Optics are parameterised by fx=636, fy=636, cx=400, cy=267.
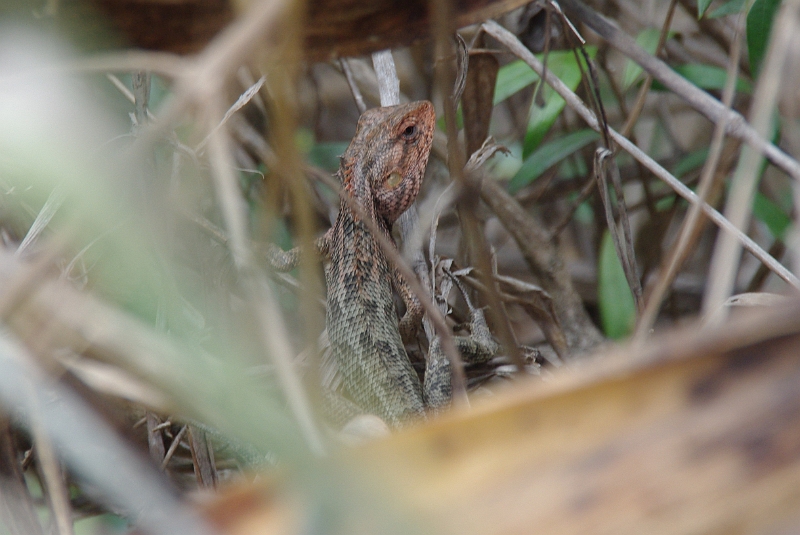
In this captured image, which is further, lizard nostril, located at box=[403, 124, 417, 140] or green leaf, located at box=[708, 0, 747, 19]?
lizard nostril, located at box=[403, 124, 417, 140]

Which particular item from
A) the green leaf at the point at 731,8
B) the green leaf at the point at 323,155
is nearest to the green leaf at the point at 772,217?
the green leaf at the point at 731,8

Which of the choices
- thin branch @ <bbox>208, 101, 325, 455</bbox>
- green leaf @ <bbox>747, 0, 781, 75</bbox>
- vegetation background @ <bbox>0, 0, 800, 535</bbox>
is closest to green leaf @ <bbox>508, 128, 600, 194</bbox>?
vegetation background @ <bbox>0, 0, 800, 535</bbox>

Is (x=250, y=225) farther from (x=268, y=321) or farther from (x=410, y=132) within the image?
(x=268, y=321)

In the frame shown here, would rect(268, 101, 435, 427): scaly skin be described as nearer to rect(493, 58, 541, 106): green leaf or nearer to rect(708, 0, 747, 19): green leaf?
rect(493, 58, 541, 106): green leaf

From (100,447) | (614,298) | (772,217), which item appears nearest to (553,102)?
(614,298)

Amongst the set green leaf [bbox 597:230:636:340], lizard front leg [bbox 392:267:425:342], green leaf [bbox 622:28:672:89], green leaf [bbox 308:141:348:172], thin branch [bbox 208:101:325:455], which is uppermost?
green leaf [bbox 308:141:348:172]

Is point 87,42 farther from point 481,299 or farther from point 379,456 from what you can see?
point 481,299

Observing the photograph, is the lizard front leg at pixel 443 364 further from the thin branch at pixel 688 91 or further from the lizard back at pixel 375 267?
the thin branch at pixel 688 91
